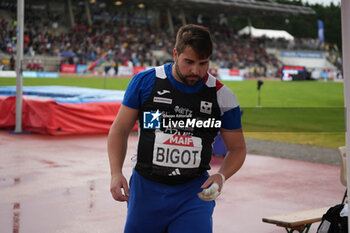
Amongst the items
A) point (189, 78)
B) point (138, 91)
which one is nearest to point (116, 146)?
point (138, 91)

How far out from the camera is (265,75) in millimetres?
60656

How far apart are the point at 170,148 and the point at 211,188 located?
33cm

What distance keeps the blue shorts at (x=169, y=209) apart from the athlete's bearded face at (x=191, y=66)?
0.57 metres

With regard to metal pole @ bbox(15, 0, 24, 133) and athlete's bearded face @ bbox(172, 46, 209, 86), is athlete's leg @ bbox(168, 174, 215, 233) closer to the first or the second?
athlete's bearded face @ bbox(172, 46, 209, 86)

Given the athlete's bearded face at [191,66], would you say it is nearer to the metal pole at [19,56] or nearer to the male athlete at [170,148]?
the male athlete at [170,148]

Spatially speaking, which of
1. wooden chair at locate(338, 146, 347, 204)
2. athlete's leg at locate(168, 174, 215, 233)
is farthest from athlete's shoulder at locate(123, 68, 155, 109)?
wooden chair at locate(338, 146, 347, 204)

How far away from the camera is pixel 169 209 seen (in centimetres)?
287

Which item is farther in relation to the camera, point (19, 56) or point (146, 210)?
Result: point (19, 56)

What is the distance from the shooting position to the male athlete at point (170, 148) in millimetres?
2863

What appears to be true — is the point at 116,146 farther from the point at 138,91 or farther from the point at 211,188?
the point at 211,188

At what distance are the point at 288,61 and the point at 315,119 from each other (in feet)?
171

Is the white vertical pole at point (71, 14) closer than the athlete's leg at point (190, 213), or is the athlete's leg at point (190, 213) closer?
the athlete's leg at point (190, 213)

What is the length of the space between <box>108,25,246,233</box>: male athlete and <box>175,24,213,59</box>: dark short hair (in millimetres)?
73

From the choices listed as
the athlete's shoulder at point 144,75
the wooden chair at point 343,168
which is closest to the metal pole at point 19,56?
the wooden chair at point 343,168
